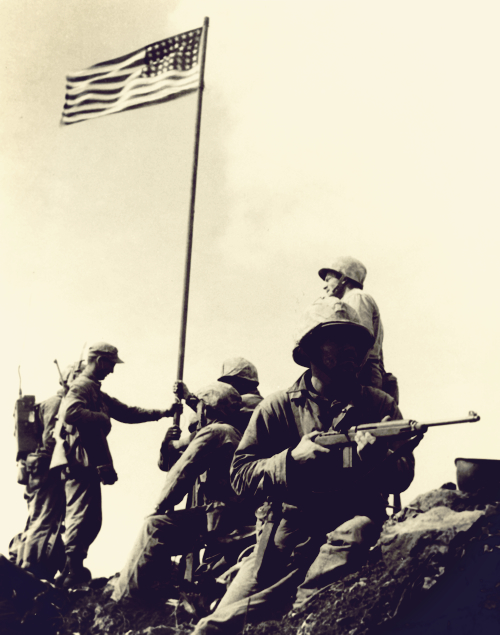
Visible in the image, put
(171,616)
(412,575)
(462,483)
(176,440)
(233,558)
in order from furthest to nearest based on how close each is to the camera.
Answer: (176,440)
(233,558)
(171,616)
(462,483)
(412,575)

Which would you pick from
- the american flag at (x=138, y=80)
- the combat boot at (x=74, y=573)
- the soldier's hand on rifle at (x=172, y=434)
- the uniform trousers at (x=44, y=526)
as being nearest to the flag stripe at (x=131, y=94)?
the american flag at (x=138, y=80)

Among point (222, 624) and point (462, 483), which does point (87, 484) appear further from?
point (462, 483)

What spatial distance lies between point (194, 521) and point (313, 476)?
2381mm

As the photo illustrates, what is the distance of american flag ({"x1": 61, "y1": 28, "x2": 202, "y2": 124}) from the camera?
40.8 ft

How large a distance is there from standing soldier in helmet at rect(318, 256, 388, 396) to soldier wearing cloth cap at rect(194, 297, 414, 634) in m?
1.42

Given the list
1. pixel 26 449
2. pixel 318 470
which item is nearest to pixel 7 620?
pixel 26 449

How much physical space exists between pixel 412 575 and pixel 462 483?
2.46ft

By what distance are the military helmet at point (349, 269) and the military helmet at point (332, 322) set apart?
2.31m

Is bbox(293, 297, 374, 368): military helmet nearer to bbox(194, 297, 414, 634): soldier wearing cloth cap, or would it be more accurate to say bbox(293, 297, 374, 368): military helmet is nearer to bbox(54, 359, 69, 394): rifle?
bbox(194, 297, 414, 634): soldier wearing cloth cap

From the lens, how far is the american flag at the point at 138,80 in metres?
12.4

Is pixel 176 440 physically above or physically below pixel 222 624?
above

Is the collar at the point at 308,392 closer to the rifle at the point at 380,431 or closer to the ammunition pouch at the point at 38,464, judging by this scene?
the rifle at the point at 380,431

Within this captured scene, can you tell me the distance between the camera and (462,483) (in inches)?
247

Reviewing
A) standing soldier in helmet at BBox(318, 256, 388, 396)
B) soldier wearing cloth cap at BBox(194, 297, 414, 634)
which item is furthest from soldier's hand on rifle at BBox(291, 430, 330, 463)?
standing soldier in helmet at BBox(318, 256, 388, 396)
